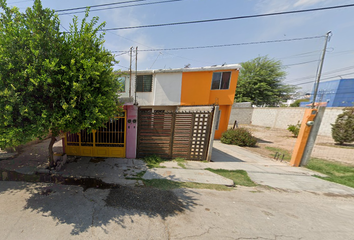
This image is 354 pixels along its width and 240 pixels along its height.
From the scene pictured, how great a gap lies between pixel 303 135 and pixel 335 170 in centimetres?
221

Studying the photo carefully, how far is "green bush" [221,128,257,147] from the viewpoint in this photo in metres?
9.80

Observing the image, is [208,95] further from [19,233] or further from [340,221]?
[19,233]

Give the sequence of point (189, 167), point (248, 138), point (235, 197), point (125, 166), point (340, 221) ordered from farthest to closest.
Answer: point (248, 138)
point (189, 167)
point (125, 166)
point (235, 197)
point (340, 221)

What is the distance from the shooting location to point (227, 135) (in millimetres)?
10297

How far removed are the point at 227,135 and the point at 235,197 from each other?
7100mm

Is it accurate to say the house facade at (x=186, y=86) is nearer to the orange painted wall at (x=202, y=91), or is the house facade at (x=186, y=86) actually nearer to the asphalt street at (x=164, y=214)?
the orange painted wall at (x=202, y=91)

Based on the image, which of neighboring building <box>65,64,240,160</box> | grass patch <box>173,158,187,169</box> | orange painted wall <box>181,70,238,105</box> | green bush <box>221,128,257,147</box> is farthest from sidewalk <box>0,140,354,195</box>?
orange painted wall <box>181,70,238,105</box>

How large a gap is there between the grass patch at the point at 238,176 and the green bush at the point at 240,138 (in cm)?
500

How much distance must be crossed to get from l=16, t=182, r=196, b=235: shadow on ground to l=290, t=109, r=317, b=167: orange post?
6.22 meters

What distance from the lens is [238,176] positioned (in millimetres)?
4984

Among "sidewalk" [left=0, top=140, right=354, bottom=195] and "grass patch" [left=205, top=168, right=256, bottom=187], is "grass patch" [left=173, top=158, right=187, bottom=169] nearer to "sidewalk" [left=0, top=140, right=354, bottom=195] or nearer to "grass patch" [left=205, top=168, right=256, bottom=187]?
"sidewalk" [left=0, top=140, right=354, bottom=195]

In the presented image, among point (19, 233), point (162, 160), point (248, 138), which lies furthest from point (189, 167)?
point (248, 138)

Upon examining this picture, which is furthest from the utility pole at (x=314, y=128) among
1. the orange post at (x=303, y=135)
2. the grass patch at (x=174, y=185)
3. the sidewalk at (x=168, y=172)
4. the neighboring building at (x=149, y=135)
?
the grass patch at (x=174, y=185)

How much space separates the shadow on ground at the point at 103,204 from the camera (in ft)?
8.46
